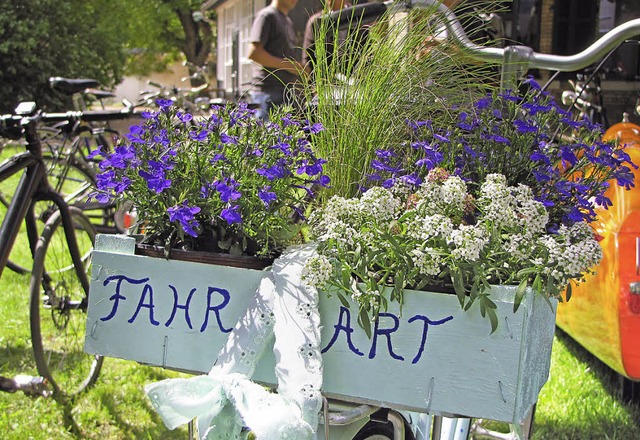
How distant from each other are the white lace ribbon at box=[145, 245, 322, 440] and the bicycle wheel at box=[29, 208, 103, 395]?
6.63ft

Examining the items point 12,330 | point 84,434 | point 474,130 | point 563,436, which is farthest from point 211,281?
point 12,330

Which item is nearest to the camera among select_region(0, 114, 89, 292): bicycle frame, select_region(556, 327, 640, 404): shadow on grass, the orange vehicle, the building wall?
the orange vehicle

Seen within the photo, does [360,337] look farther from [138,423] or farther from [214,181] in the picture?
[138,423]

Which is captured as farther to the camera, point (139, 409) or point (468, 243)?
point (139, 409)

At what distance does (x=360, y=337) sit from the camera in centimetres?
150

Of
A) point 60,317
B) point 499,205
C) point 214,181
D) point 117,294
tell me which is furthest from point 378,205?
point 60,317

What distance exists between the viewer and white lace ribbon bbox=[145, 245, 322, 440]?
1.38 m

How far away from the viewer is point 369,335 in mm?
1460

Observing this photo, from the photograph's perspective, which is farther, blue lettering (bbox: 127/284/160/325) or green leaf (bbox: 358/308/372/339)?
blue lettering (bbox: 127/284/160/325)

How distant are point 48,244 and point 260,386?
86.5 inches

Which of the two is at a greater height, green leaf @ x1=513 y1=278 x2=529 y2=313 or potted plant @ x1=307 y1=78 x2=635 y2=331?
potted plant @ x1=307 y1=78 x2=635 y2=331

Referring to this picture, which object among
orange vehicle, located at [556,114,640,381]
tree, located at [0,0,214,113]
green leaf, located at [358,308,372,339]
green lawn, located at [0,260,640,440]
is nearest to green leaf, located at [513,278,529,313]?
green leaf, located at [358,308,372,339]

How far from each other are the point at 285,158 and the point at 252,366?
0.49 metres

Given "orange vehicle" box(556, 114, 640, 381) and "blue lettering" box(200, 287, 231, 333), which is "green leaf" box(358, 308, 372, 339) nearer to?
"blue lettering" box(200, 287, 231, 333)
